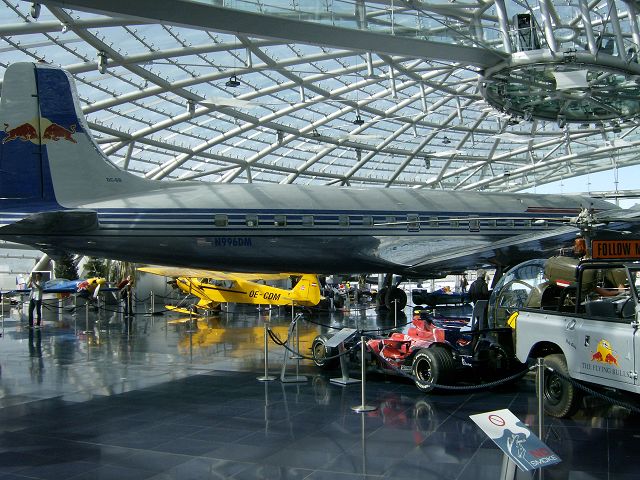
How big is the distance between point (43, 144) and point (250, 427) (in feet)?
40.2

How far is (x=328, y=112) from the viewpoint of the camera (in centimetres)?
4719

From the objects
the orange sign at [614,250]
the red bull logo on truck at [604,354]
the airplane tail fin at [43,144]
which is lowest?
the red bull logo on truck at [604,354]

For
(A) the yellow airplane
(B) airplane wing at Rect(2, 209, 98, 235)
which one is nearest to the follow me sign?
(B) airplane wing at Rect(2, 209, 98, 235)

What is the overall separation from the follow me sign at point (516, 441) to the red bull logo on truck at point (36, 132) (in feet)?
51.3

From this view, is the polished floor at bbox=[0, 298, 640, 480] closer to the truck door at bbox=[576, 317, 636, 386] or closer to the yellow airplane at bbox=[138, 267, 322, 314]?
the truck door at bbox=[576, 317, 636, 386]

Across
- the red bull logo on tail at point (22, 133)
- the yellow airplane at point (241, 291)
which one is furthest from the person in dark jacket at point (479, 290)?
the red bull logo on tail at point (22, 133)

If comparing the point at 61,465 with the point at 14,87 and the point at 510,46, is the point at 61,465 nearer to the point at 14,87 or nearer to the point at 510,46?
the point at 14,87

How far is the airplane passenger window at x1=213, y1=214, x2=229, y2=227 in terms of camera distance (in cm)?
1894

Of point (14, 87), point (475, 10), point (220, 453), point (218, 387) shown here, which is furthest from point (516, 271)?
point (475, 10)

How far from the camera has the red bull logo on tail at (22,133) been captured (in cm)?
1656

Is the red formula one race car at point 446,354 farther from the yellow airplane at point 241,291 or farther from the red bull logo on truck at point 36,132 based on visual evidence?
the yellow airplane at point 241,291

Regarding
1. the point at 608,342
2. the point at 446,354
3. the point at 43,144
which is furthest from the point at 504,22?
the point at 608,342

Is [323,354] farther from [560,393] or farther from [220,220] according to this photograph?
[220,220]

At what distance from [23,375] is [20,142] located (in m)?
7.09
